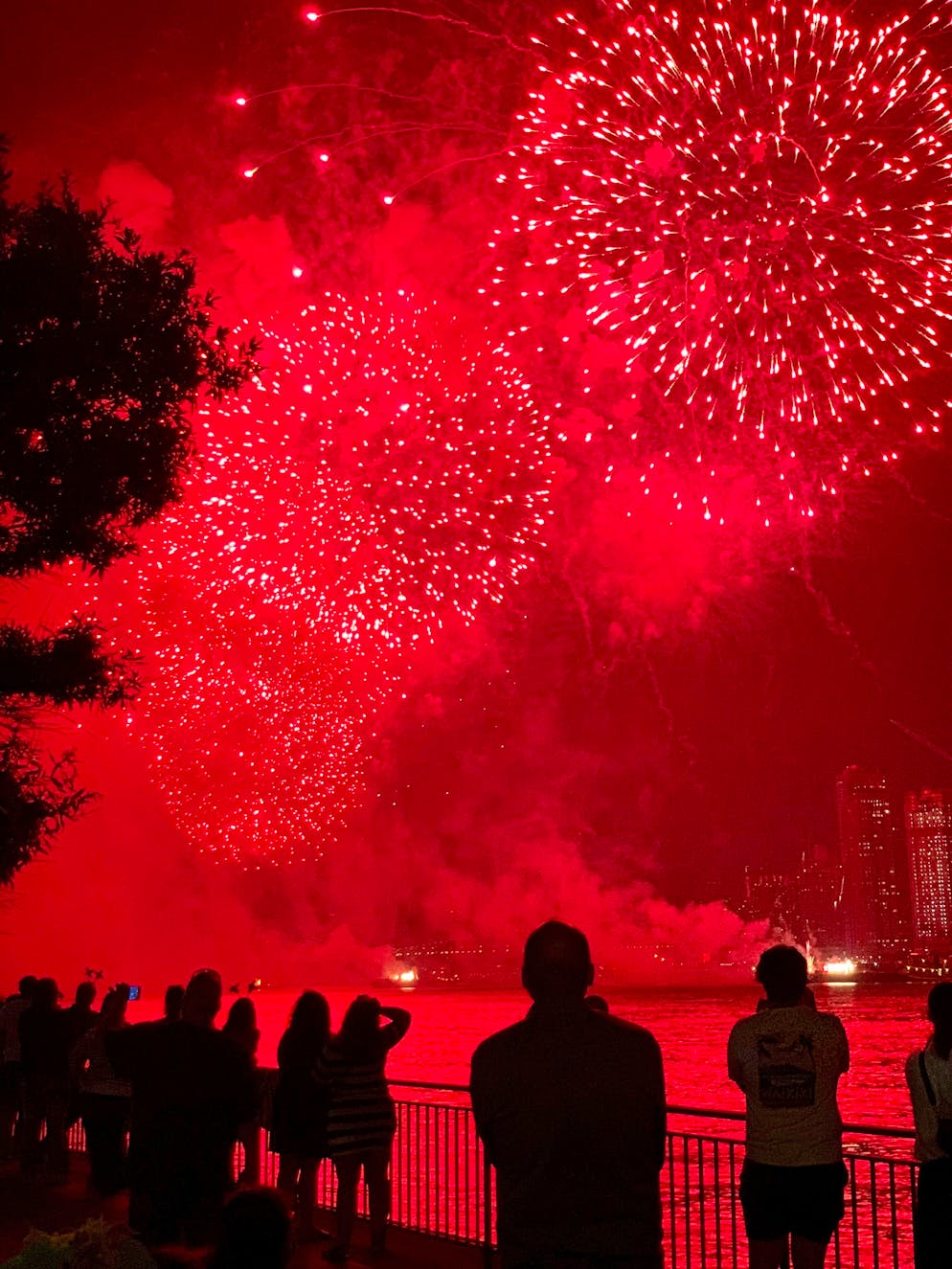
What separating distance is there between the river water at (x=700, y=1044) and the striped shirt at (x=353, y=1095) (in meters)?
10.3

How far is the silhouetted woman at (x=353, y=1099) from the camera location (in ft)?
28.5

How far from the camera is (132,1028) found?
7109 millimetres

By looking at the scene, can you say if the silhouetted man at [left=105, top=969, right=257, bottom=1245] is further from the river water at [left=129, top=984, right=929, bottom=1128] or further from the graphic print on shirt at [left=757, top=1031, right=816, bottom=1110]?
the river water at [left=129, top=984, right=929, bottom=1128]

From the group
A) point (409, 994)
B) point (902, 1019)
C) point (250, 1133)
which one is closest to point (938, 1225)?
point (250, 1133)

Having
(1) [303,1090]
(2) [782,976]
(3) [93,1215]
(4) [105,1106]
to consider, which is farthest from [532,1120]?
(4) [105,1106]

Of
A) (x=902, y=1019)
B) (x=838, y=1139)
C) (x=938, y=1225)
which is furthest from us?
(x=902, y=1019)

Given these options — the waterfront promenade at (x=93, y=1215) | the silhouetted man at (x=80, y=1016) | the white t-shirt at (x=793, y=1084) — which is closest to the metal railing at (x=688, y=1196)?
the waterfront promenade at (x=93, y=1215)

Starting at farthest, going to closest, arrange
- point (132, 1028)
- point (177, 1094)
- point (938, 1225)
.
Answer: point (132, 1028) → point (177, 1094) → point (938, 1225)

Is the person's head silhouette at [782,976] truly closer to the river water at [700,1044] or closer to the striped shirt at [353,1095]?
the striped shirt at [353,1095]

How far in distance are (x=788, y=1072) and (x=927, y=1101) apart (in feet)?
1.79

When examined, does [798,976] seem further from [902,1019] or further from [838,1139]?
[902,1019]

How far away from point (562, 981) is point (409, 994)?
622 feet

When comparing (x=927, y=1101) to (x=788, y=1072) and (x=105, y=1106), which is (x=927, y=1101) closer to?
(x=788, y=1072)

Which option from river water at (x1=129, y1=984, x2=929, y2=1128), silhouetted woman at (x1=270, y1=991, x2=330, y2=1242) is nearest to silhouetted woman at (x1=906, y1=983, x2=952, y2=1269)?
silhouetted woman at (x1=270, y1=991, x2=330, y2=1242)
